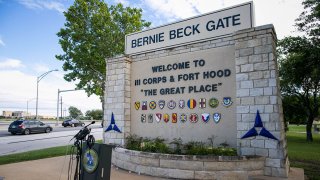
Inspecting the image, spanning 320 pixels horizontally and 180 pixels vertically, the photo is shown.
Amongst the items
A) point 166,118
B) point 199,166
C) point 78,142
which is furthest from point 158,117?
point 78,142

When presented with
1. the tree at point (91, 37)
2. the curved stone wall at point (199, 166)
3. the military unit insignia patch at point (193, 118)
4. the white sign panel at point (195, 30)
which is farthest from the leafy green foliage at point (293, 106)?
the curved stone wall at point (199, 166)

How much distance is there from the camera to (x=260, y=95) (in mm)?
6434

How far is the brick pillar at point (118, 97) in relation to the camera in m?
8.88

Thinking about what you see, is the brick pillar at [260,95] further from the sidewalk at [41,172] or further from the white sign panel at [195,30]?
the sidewalk at [41,172]

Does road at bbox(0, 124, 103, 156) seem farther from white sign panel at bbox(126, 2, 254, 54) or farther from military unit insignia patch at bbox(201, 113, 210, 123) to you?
military unit insignia patch at bbox(201, 113, 210, 123)

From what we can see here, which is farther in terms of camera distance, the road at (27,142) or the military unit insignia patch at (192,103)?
the road at (27,142)

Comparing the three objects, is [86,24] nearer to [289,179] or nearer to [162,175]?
[162,175]

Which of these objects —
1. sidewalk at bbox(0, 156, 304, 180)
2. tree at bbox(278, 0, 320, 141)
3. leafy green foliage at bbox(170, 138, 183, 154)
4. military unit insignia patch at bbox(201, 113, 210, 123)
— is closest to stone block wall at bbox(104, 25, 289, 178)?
sidewalk at bbox(0, 156, 304, 180)

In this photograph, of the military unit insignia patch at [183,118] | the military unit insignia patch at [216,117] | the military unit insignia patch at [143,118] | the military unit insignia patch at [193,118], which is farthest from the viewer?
the military unit insignia patch at [143,118]

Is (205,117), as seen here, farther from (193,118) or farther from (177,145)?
(177,145)

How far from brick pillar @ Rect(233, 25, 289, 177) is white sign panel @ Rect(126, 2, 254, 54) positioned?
57cm

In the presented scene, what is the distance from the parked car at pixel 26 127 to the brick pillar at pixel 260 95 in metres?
21.6

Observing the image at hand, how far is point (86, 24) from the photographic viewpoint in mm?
17766

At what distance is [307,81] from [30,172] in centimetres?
2140
